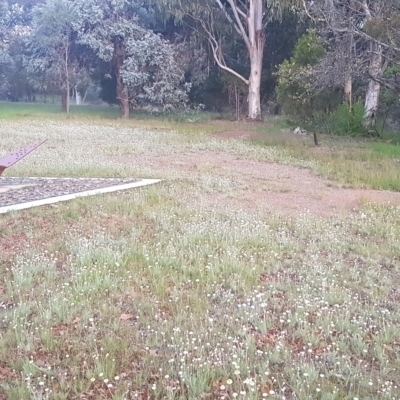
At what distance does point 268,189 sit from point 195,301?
14.6 ft

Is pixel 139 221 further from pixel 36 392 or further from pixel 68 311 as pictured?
pixel 36 392

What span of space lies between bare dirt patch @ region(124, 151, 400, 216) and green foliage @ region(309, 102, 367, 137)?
24.0ft

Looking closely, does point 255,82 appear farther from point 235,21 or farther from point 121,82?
point 121,82

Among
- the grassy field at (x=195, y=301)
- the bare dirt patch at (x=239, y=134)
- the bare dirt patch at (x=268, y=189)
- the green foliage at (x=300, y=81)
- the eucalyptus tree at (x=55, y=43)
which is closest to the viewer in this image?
the grassy field at (x=195, y=301)

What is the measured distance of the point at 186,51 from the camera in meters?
27.5

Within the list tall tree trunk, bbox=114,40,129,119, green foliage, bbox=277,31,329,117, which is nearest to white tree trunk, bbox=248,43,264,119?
tall tree trunk, bbox=114,40,129,119

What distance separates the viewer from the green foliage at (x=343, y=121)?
1711cm

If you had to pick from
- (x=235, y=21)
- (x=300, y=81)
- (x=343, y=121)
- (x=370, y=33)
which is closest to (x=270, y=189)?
(x=370, y=33)

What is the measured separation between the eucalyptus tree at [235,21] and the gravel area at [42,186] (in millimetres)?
17124

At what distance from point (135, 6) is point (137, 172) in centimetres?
2064

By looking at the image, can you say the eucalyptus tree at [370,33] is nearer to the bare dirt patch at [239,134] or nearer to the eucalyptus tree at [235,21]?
the bare dirt patch at [239,134]

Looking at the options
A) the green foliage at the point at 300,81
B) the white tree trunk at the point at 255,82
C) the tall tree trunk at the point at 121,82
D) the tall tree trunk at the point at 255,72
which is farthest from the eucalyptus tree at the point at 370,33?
the tall tree trunk at the point at 121,82

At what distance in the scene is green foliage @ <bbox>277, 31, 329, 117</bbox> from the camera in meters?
15.2

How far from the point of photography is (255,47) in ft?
78.6
